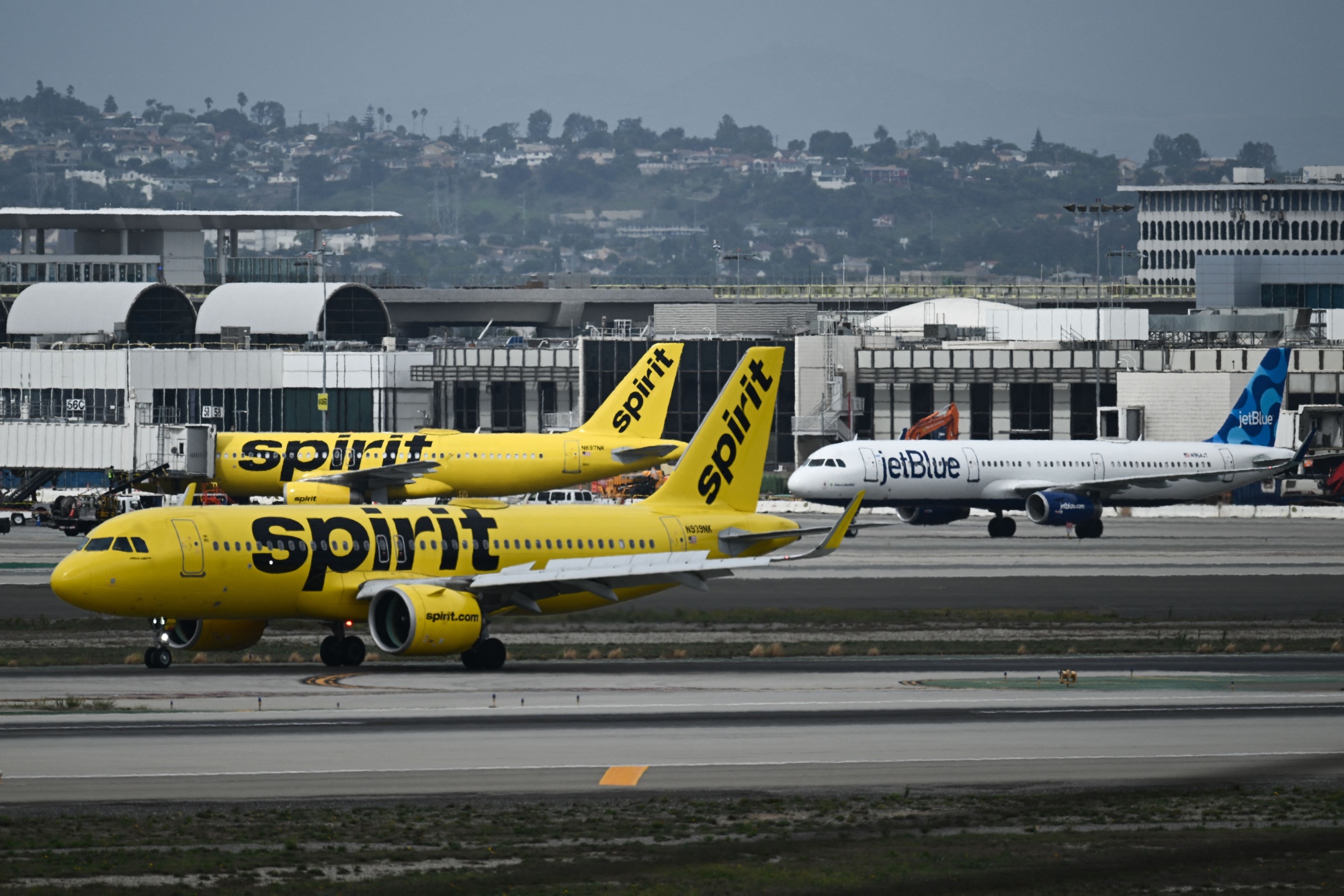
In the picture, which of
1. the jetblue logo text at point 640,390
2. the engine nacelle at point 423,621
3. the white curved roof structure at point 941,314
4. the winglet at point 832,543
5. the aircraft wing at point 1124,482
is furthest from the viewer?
the white curved roof structure at point 941,314

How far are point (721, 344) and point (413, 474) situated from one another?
164 ft

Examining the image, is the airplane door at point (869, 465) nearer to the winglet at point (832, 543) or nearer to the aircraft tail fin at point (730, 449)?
the aircraft tail fin at point (730, 449)

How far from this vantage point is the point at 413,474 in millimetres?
97625

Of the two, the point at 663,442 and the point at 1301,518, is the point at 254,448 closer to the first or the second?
the point at 663,442

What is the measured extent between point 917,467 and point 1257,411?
23.5m

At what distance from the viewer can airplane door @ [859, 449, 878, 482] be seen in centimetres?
8862

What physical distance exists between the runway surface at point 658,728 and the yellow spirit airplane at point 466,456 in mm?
52656

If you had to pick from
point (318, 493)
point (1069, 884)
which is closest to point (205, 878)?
point (1069, 884)

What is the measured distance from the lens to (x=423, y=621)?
4238 cm

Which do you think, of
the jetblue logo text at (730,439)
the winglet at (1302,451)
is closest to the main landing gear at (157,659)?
the jetblue logo text at (730,439)

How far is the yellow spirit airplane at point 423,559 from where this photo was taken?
1657 inches

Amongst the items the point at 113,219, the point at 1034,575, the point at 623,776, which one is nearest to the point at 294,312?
the point at 113,219

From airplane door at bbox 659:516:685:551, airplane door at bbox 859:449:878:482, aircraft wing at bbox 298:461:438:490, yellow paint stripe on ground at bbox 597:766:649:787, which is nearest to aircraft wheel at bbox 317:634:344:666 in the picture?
airplane door at bbox 659:516:685:551

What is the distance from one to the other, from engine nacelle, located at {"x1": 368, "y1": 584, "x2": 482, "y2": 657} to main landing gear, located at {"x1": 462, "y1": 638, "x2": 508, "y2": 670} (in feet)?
2.38
